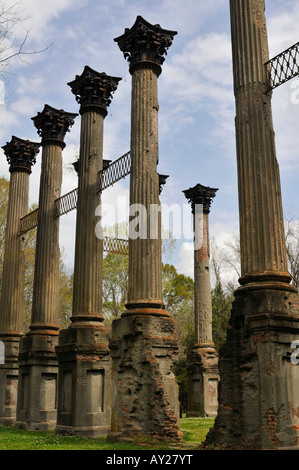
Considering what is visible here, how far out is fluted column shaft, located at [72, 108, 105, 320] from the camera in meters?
16.8

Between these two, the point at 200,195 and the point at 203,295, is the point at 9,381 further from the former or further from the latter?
the point at 200,195

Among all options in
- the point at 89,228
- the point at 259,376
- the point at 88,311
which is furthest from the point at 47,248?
the point at 259,376

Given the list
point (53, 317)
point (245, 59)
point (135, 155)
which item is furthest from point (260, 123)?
point (53, 317)

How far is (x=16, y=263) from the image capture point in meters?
22.7

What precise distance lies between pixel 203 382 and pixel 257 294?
15.8 meters

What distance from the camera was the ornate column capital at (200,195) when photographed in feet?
91.9

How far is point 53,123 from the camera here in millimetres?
21297

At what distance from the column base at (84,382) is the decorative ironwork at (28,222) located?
689cm

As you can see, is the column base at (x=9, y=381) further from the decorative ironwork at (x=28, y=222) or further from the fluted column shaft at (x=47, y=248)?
the decorative ironwork at (x=28, y=222)

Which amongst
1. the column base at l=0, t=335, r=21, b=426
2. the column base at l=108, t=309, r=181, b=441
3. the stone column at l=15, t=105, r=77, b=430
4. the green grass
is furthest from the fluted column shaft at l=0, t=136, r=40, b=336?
the column base at l=108, t=309, r=181, b=441

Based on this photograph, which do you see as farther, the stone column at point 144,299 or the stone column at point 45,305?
the stone column at point 45,305

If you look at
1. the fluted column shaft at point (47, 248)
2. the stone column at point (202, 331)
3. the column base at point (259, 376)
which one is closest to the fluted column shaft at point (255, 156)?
the column base at point (259, 376)

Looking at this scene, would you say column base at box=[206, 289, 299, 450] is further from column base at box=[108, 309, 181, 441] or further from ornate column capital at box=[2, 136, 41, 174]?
ornate column capital at box=[2, 136, 41, 174]

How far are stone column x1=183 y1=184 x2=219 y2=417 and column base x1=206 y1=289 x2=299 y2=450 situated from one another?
15.0 metres
